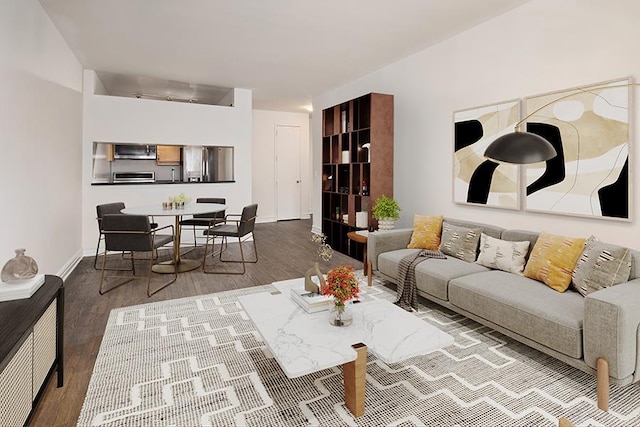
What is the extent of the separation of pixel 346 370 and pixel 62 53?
15.7 feet

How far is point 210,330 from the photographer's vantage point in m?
2.89

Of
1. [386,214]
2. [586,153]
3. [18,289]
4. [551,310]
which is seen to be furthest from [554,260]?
[18,289]

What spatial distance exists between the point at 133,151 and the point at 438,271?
532 centimetres

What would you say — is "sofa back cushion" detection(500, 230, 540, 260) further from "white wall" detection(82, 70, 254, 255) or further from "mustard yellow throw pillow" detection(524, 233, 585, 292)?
"white wall" detection(82, 70, 254, 255)

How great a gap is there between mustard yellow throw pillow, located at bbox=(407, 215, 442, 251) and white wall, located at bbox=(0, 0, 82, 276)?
3663mm

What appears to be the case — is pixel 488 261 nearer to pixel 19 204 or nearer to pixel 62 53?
pixel 19 204

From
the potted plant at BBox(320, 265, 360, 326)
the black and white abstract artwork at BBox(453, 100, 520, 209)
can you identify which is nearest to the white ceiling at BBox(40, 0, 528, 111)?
the black and white abstract artwork at BBox(453, 100, 520, 209)

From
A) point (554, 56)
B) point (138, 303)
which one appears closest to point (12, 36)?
point (138, 303)

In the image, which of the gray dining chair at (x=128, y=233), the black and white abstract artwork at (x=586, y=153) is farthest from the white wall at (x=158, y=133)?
the black and white abstract artwork at (x=586, y=153)

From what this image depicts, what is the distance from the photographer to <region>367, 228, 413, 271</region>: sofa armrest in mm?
4039

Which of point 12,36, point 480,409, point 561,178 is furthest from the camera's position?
point 561,178

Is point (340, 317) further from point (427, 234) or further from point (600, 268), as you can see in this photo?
point (427, 234)

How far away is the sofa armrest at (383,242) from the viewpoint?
404cm

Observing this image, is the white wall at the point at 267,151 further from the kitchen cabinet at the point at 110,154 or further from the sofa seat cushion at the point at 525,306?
the sofa seat cushion at the point at 525,306
